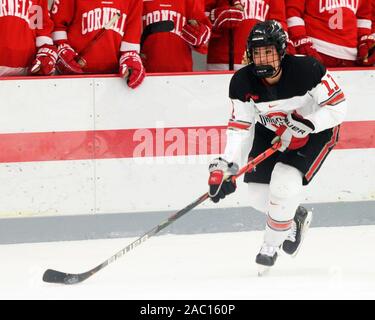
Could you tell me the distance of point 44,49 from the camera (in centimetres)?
483

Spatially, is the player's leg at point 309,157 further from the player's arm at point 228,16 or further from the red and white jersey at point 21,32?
the red and white jersey at point 21,32

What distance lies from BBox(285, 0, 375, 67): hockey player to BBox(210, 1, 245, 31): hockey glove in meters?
0.28

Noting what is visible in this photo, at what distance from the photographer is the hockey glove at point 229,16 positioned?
502 centimetres

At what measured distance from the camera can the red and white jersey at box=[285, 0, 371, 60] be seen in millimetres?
5246

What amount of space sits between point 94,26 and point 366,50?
3.94ft

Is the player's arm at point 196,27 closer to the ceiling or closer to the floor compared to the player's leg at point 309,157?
closer to the ceiling

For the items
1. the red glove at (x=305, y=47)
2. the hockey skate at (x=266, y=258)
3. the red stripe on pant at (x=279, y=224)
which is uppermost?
the red glove at (x=305, y=47)

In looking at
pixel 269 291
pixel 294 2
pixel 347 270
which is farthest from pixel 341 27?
pixel 269 291

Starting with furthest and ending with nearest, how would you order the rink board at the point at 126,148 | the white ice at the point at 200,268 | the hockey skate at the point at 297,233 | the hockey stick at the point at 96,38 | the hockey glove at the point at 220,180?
the hockey stick at the point at 96,38 → the rink board at the point at 126,148 → the hockey skate at the point at 297,233 → the hockey glove at the point at 220,180 → the white ice at the point at 200,268

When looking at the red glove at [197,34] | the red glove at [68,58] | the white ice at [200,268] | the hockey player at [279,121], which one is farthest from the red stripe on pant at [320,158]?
the red glove at [68,58]

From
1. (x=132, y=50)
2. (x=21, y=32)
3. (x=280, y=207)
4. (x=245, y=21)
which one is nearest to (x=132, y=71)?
(x=132, y=50)

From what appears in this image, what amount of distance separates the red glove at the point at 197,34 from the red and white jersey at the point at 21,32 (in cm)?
56

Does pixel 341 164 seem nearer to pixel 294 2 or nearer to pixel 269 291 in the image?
pixel 294 2

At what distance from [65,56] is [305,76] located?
1191mm
